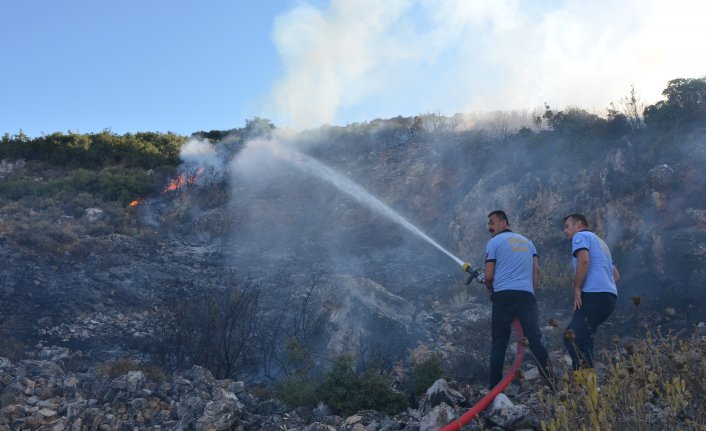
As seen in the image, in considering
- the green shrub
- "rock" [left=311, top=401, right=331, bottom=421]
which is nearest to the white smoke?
the green shrub

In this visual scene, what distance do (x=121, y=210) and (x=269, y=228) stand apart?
144 inches

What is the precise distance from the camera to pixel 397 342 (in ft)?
24.7

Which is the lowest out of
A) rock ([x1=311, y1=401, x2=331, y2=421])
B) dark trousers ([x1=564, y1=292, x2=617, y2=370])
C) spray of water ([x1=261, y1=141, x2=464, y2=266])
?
rock ([x1=311, y1=401, x2=331, y2=421])

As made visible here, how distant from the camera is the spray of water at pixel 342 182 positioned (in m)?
12.4

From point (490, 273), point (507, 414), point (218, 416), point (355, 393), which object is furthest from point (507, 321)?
point (218, 416)

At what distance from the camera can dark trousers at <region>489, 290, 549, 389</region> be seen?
4645mm

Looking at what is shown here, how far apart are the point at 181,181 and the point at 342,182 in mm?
4358

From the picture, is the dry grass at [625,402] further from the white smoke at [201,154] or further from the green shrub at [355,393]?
the white smoke at [201,154]

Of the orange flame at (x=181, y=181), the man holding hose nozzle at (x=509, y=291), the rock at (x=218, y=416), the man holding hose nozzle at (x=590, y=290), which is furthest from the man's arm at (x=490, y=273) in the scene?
the orange flame at (x=181, y=181)

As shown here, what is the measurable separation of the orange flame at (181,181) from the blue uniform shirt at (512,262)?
1151 centimetres

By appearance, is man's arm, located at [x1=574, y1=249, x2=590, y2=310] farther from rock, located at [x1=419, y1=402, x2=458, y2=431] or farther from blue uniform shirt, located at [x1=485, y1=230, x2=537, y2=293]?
rock, located at [x1=419, y1=402, x2=458, y2=431]

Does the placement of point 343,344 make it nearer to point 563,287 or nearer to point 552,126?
point 563,287

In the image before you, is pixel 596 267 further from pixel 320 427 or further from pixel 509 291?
pixel 320 427

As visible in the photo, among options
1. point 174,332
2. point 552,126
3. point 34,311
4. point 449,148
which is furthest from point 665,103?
point 34,311
